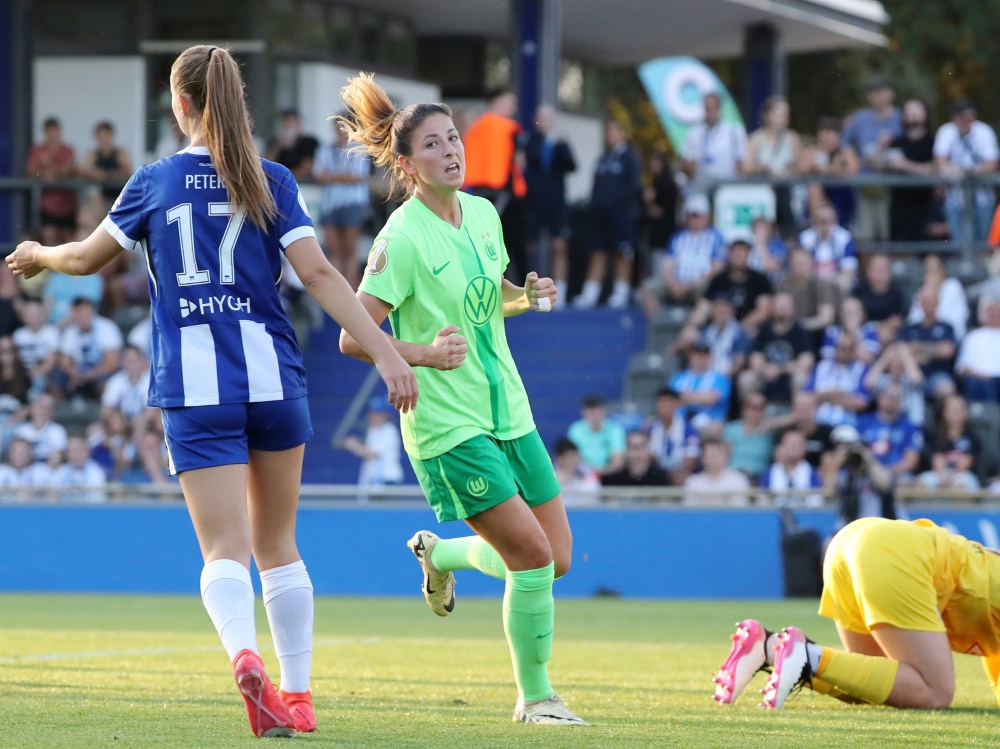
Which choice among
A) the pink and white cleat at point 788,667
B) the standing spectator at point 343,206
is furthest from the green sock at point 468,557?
the standing spectator at point 343,206

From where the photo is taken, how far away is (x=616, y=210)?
1809 centimetres

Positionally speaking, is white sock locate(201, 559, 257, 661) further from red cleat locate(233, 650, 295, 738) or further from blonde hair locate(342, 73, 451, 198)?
blonde hair locate(342, 73, 451, 198)

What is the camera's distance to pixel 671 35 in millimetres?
26766

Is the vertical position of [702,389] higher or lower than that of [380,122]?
lower

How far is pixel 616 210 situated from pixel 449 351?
12.9 m

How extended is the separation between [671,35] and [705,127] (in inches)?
341

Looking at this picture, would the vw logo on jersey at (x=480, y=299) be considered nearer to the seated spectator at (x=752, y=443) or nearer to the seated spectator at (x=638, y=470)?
the seated spectator at (x=638, y=470)

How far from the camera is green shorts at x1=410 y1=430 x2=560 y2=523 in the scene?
5543 mm

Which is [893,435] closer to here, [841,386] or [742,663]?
[841,386]

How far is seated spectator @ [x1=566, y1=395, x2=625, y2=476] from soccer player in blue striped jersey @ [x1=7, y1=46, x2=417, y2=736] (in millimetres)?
10291

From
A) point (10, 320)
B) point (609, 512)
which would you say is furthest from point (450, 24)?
point (609, 512)

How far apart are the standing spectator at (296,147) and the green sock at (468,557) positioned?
41.6ft

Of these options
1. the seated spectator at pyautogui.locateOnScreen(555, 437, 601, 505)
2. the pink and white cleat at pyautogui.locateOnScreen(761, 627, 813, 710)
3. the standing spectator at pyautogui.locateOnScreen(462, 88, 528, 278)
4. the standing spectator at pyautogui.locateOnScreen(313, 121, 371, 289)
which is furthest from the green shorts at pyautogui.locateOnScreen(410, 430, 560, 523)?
the standing spectator at pyautogui.locateOnScreen(313, 121, 371, 289)

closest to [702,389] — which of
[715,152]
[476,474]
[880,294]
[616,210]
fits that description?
[880,294]
